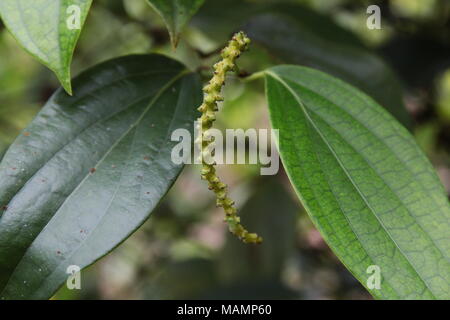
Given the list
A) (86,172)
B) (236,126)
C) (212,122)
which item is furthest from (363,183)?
(236,126)

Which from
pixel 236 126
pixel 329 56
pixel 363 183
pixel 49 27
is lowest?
pixel 363 183

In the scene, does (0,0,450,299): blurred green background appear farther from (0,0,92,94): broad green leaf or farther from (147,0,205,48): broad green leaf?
(0,0,92,94): broad green leaf

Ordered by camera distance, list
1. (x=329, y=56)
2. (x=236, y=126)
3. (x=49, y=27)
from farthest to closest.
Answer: (x=236, y=126), (x=329, y=56), (x=49, y=27)

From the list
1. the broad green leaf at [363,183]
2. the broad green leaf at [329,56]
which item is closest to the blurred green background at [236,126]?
the broad green leaf at [329,56]

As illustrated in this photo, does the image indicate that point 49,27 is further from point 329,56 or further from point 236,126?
point 236,126

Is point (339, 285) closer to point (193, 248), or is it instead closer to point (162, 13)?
point (193, 248)

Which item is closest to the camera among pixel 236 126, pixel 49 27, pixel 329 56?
pixel 49 27
